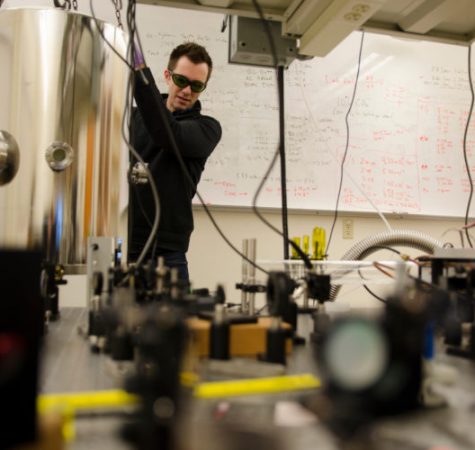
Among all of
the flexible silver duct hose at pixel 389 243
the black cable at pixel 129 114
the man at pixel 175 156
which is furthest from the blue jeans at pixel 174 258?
the flexible silver duct hose at pixel 389 243

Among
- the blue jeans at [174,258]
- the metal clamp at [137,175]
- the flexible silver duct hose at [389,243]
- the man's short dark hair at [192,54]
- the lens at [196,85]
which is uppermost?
the man's short dark hair at [192,54]

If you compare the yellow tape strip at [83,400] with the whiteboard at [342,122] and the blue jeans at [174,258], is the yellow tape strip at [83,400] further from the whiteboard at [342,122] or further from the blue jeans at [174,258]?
the whiteboard at [342,122]

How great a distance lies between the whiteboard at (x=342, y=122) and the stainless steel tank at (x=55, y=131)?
1361 millimetres

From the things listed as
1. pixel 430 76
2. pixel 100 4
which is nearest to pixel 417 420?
pixel 100 4

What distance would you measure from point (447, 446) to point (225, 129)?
2.34 meters

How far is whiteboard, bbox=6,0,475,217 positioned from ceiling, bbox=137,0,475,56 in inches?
46.7

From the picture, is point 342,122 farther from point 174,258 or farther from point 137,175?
point 137,175

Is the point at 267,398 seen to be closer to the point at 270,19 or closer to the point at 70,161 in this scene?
the point at 70,161

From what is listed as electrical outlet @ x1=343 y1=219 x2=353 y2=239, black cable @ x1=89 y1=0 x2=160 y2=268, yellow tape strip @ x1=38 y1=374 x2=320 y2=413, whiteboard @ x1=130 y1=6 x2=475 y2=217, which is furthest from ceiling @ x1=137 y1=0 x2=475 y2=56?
electrical outlet @ x1=343 y1=219 x2=353 y2=239

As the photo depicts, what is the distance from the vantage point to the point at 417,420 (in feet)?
1.43

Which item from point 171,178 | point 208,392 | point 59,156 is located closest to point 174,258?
point 171,178

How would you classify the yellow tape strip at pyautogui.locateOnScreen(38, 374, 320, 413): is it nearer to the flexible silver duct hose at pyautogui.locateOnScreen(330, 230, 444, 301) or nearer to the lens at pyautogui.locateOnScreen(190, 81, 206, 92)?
the lens at pyautogui.locateOnScreen(190, 81, 206, 92)

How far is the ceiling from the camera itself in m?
1.25

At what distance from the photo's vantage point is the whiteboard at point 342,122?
8.47 feet
